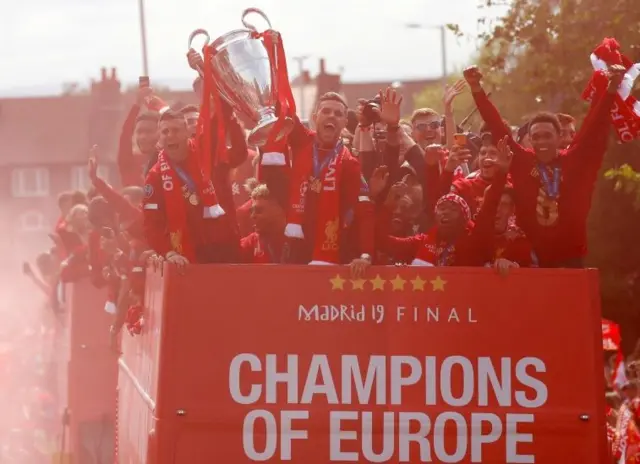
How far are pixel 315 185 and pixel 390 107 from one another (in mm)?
1227

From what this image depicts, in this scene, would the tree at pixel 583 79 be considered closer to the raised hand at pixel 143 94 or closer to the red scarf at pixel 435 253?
the raised hand at pixel 143 94

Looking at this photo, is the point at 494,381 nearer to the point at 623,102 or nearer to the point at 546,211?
the point at 546,211

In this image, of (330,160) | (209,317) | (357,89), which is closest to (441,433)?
(209,317)

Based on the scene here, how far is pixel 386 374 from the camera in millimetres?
6852

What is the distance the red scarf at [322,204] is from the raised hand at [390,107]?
101 cm

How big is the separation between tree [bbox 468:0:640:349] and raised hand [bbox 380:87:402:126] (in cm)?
735

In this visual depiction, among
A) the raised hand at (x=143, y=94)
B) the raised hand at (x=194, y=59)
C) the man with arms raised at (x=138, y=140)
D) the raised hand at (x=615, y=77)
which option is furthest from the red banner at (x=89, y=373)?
the raised hand at (x=615, y=77)

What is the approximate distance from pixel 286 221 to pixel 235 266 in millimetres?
1096

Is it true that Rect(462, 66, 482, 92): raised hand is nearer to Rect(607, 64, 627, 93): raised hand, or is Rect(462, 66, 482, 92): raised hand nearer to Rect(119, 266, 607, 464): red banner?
Rect(607, 64, 627, 93): raised hand

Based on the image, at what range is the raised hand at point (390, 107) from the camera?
8.75 metres

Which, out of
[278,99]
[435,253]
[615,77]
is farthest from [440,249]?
[278,99]

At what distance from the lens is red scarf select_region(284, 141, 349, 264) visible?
7.54 metres

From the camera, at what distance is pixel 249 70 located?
8.62 m

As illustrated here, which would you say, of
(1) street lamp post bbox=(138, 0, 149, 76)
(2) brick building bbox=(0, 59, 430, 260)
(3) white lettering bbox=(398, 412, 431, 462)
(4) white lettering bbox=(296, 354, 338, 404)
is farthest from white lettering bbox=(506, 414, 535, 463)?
(2) brick building bbox=(0, 59, 430, 260)
